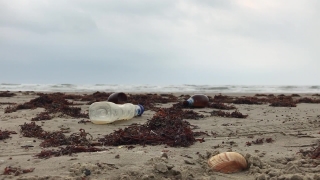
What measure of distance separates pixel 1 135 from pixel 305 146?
3.80 m

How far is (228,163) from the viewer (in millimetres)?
3084

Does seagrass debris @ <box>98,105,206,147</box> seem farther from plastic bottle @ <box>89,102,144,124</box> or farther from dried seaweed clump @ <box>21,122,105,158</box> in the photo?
plastic bottle @ <box>89,102,144,124</box>

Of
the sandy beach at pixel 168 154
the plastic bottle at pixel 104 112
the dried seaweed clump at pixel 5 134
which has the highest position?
the plastic bottle at pixel 104 112

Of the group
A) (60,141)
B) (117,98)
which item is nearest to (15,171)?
(60,141)

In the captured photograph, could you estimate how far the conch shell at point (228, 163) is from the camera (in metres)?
3.08

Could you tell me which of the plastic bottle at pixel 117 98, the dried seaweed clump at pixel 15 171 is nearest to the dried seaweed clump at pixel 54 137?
the dried seaweed clump at pixel 15 171

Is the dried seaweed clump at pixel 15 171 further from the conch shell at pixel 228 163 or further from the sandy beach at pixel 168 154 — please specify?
the conch shell at pixel 228 163

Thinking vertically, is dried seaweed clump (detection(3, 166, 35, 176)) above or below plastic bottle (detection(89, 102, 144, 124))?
below

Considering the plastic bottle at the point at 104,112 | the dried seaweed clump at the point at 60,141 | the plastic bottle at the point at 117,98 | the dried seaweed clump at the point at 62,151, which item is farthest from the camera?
the plastic bottle at the point at 117,98

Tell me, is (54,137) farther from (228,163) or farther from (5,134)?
(228,163)

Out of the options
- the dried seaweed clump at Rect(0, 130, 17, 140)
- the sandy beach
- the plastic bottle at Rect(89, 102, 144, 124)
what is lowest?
the sandy beach

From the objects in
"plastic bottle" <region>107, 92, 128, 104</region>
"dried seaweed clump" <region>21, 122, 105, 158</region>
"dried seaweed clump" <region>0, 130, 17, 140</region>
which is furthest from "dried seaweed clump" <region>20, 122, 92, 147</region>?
"plastic bottle" <region>107, 92, 128, 104</region>

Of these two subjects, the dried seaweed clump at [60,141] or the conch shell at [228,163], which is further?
the dried seaweed clump at [60,141]

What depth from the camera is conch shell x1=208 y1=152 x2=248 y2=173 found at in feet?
10.1
